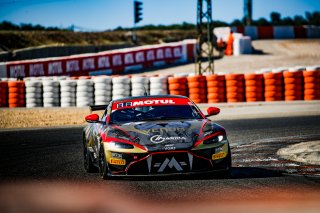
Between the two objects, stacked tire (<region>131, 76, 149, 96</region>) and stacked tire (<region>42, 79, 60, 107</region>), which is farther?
stacked tire (<region>42, 79, 60, 107</region>)

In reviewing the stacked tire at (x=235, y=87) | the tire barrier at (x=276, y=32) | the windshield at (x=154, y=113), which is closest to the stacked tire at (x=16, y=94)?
the stacked tire at (x=235, y=87)

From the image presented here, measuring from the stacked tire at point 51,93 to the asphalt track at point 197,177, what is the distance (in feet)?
30.5

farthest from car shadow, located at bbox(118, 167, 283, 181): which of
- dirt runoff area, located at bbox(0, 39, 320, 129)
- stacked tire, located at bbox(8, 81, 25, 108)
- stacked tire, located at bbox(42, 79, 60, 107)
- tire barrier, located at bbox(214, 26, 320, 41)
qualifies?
tire barrier, located at bbox(214, 26, 320, 41)

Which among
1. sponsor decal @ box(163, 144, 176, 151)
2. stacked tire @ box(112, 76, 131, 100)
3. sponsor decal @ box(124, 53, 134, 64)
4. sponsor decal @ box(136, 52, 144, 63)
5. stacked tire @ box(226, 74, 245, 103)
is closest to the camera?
sponsor decal @ box(163, 144, 176, 151)

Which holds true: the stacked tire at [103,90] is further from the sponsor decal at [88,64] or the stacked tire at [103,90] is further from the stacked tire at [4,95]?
the sponsor decal at [88,64]

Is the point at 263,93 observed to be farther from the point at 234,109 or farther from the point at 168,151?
the point at 168,151

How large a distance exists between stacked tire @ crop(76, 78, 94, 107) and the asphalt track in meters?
8.68

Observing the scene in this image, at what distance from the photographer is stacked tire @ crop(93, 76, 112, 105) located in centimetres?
2630

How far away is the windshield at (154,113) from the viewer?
9938mm

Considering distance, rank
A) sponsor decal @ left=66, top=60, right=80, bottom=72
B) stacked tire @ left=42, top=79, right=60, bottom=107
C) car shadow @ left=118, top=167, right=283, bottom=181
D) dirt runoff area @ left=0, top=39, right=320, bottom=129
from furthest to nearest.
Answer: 1. sponsor decal @ left=66, top=60, right=80, bottom=72
2. stacked tire @ left=42, top=79, right=60, bottom=107
3. dirt runoff area @ left=0, top=39, right=320, bottom=129
4. car shadow @ left=118, top=167, right=283, bottom=181

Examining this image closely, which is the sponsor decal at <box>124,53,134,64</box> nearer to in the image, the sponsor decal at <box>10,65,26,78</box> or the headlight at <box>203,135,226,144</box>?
the sponsor decal at <box>10,65,26,78</box>

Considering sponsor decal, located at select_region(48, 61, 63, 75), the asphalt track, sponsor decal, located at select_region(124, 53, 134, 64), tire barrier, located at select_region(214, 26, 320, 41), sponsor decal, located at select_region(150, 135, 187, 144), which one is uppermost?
tire barrier, located at select_region(214, 26, 320, 41)

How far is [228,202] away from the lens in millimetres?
7039

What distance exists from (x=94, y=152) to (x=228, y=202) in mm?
3366
